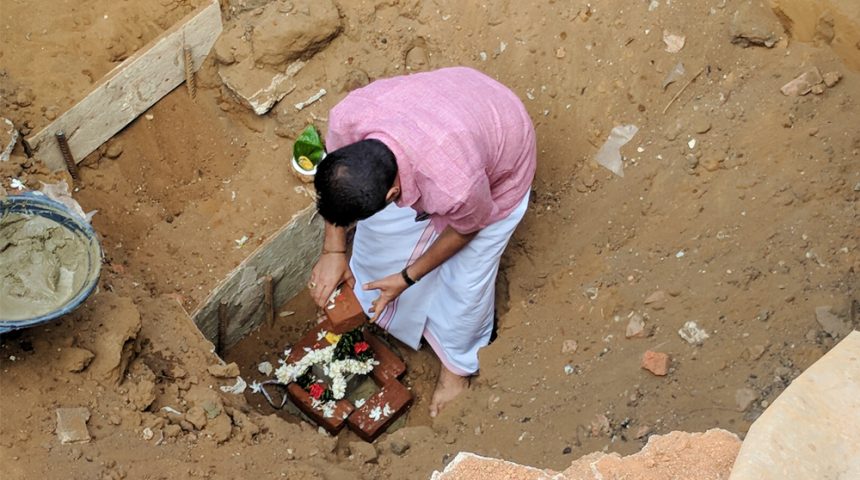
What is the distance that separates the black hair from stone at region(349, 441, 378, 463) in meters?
1.05

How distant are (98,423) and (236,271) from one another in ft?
3.77

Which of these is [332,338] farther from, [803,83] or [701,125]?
[803,83]

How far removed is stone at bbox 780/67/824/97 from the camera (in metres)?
3.21

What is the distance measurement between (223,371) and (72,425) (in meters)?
0.60

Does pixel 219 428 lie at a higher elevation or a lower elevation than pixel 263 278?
higher

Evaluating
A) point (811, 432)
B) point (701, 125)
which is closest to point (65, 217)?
point (811, 432)

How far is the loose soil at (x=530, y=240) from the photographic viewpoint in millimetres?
2812

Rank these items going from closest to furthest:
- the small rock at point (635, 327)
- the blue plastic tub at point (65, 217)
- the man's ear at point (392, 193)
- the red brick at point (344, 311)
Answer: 1. the man's ear at point (392, 193)
2. the blue plastic tub at point (65, 217)
3. the small rock at point (635, 327)
4. the red brick at point (344, 311)

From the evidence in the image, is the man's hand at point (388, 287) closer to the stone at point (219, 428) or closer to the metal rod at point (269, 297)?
the stone at point (219, 428)

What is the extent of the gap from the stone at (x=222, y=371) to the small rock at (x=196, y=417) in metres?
0.22

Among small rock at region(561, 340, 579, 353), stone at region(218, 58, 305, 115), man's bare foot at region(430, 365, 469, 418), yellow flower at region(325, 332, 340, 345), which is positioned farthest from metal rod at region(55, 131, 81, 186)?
small rock at region(561, 340, 579, 353)

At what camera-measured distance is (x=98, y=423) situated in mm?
2791

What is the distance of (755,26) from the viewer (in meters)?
3.37

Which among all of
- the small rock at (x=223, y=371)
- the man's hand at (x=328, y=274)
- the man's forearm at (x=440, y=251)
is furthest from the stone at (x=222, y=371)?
the man's forearm at (x=440, y=251)
